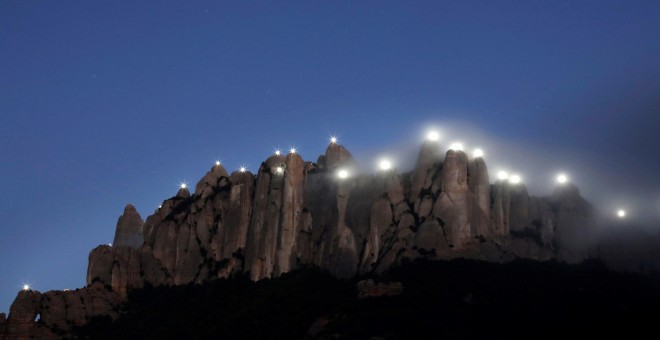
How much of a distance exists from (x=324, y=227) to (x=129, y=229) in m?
51.7

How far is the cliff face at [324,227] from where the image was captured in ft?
458

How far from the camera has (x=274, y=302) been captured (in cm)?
14000

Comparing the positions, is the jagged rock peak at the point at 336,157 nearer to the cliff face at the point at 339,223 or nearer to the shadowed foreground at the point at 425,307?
the cliff face at the point at 339,223

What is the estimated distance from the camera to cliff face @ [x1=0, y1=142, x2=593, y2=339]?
140 m

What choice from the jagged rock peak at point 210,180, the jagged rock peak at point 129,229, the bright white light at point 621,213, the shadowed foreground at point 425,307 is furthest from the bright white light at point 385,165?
the jagged rock peak at point 129,229

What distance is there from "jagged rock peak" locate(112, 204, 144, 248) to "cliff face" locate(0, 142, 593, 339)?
7.25 m

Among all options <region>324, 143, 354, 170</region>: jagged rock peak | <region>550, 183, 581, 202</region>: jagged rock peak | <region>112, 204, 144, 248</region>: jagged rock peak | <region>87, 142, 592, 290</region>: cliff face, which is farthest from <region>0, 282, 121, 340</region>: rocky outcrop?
<region>550, 183, 581, 202</region>: jagged rock peak

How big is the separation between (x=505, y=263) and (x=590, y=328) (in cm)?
2954

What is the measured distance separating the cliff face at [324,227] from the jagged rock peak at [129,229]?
725cm

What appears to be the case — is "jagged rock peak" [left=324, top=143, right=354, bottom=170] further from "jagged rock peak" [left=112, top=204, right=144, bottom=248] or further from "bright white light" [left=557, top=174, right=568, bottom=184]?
"jagged rock peak" [left=112, top=204, right=144, bottom=248]

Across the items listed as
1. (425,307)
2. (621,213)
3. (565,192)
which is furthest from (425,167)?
(621,213)

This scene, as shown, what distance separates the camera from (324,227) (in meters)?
152

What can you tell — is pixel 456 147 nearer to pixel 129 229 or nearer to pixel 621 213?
pixel 621 213

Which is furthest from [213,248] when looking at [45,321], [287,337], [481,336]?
[481,336]
